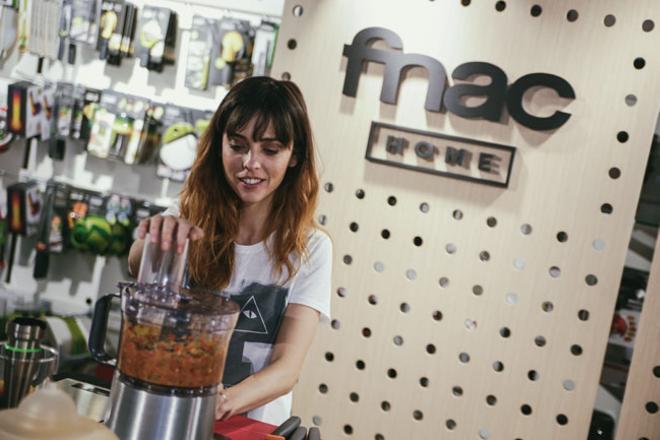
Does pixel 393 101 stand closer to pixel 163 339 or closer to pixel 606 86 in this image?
pixel 606 86

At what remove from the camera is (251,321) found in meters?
2.19

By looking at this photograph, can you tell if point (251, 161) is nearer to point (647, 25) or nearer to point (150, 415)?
point (150, 415)

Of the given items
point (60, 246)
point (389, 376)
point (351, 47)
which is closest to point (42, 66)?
point (60, 246)

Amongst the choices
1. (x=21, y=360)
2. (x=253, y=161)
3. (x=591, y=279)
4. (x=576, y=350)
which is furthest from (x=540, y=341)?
(x=21, y=360)

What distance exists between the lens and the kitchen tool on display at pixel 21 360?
142cm

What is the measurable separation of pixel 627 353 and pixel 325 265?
217cm

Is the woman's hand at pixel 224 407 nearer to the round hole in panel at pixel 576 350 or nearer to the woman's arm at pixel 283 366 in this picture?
the woman's arm at pixel 283 366

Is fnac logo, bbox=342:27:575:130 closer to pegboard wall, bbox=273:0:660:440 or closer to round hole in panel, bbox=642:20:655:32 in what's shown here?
pegboard wall, bbox=273:0:660:440

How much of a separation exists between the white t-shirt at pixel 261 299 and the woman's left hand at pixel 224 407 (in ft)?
1.32

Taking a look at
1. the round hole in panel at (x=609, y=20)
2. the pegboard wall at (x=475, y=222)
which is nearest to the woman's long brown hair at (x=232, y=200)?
the pegboard wall at (x=475, y=222)

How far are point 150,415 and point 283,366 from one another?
0.77 m

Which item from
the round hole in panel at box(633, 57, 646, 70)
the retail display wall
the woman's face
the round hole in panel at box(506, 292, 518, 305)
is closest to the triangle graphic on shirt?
the woman's face

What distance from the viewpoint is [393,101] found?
3.68 metres

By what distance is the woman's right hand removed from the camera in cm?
160
